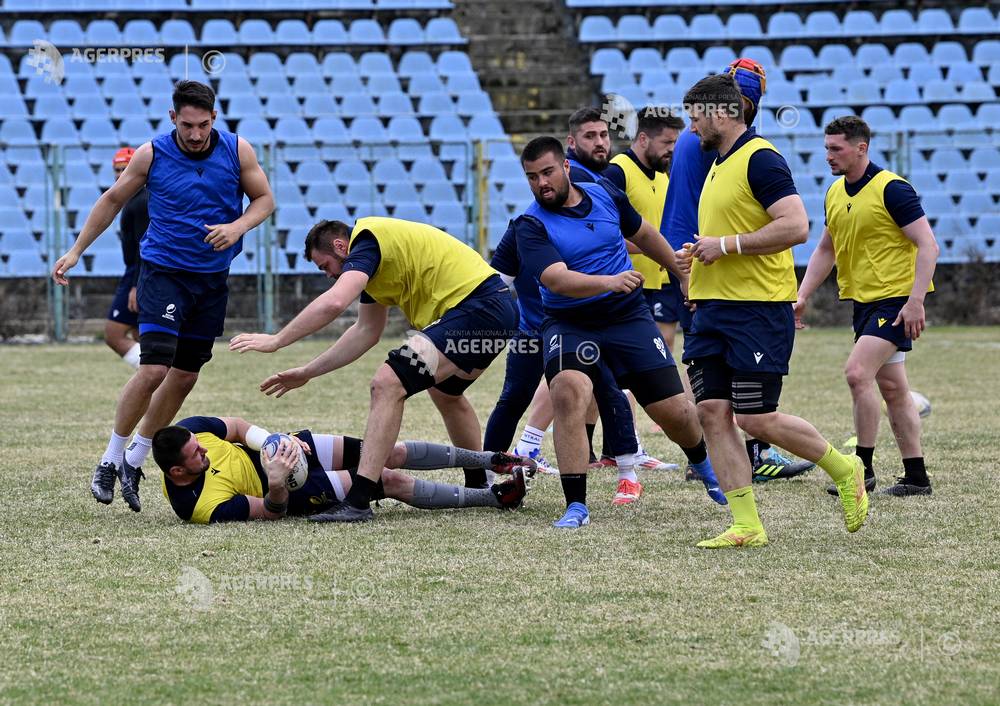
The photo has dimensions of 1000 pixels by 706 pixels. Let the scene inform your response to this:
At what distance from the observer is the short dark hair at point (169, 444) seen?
599cm

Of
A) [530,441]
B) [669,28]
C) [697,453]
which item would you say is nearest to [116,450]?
[530,441]

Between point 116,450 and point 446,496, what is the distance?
173 cm

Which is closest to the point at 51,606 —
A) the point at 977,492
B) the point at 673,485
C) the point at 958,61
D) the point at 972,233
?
the point at 673,485

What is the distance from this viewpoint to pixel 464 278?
6590 millimetres

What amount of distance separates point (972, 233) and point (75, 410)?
592 inches

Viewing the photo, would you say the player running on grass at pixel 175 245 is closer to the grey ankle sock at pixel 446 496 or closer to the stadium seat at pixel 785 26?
the grey ankle sock at pixel 446 496

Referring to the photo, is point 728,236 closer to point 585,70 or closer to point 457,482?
point 457,482

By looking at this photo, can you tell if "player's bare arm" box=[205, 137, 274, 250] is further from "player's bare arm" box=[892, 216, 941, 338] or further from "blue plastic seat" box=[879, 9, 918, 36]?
"blue plastic seat" box=[879, 9, 918, 36]

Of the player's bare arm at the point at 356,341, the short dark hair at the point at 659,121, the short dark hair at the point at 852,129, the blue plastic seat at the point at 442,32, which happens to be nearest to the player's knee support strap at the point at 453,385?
the player's bare arm at the point at 356,341

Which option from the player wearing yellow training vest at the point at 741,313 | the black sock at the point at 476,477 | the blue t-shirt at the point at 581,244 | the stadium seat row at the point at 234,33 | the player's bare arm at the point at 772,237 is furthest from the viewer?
the stadium seat row at the point at 234,33

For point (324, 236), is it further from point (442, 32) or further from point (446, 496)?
point (442, 32)

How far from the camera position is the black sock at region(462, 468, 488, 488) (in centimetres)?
700

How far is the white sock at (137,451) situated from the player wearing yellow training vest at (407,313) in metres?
1.13

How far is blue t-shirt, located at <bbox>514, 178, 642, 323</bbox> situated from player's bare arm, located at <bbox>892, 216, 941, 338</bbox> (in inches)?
58.3
